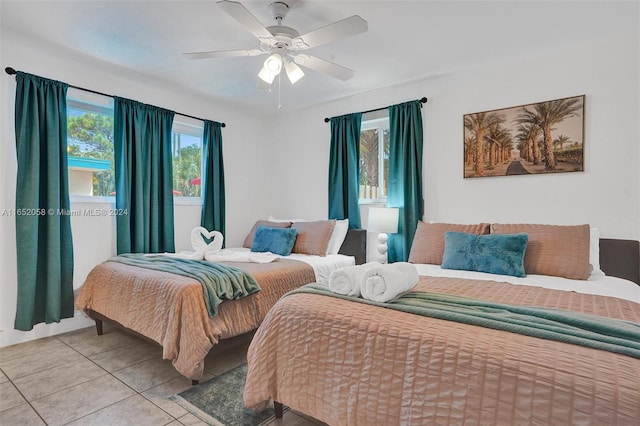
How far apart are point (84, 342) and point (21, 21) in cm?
247

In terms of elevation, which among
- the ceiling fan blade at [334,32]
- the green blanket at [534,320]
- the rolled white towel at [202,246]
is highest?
the ceiling fan blade at [334,32]

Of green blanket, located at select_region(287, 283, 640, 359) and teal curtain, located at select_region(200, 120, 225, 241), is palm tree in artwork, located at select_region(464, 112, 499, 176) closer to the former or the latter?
green blanket, located at select_region(287, 283, 640, 359)

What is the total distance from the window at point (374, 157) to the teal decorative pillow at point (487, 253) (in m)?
1.39

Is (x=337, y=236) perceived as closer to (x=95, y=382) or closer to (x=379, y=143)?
(x=379, y=143)

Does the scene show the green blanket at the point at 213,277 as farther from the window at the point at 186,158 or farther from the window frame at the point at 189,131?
the window at the point at 186,158

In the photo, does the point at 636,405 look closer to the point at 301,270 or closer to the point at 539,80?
the point at 301,270

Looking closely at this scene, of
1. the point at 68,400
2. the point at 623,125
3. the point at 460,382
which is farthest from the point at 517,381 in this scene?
the point at 623,125

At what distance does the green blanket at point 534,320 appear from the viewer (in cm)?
105

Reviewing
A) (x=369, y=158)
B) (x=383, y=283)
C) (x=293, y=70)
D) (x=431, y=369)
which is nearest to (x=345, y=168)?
(x=369, y=158)

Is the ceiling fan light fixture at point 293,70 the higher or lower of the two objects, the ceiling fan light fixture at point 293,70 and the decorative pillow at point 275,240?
the higher

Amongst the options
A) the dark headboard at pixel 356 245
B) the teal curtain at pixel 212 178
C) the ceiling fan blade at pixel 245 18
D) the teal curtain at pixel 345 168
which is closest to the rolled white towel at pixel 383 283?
the ceiling fan blade at pixel 245 18

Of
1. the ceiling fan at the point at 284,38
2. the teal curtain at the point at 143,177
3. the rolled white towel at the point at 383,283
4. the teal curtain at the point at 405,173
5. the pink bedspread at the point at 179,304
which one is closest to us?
the rolled white towel at the point at 383,283

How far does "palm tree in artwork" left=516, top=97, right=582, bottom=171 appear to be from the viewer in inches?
107

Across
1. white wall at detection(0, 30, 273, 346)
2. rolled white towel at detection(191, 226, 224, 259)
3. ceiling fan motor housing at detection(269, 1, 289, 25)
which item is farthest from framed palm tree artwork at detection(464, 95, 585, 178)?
white wall at detection(0, 30, 273, 346)
